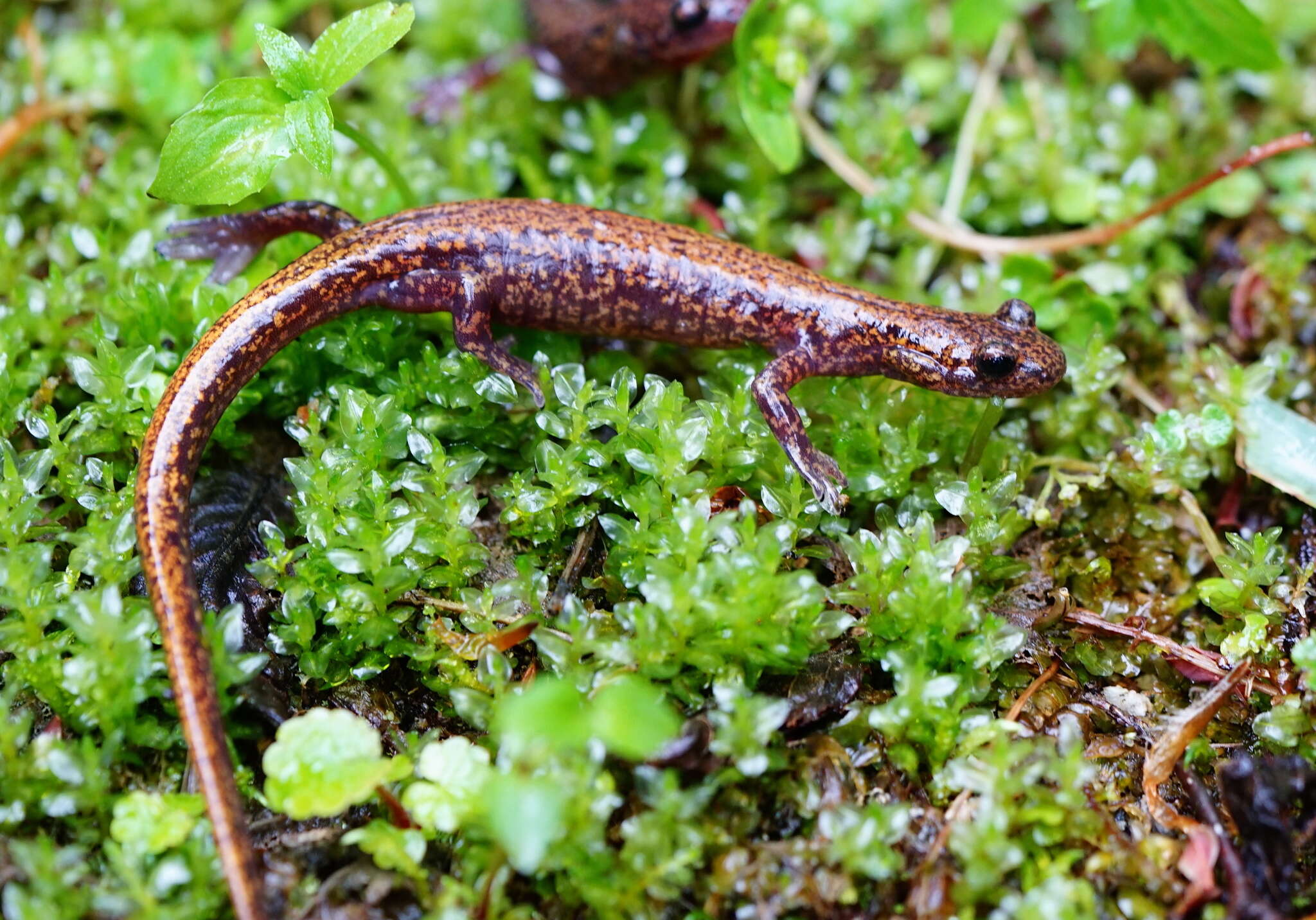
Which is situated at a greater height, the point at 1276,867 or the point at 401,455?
the point at 401,455

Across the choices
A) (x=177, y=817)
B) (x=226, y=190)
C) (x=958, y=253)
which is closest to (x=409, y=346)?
(x=226, y=190)

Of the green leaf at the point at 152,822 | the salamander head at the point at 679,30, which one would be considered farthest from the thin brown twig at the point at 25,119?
the green leaf at the point at 152,822

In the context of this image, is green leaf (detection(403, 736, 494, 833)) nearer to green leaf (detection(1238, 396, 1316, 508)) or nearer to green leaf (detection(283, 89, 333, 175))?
green leaf (detection(283, 89, 333, 175))

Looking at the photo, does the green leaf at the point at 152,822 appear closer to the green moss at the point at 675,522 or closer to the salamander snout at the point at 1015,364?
the green moss at the point at 675,522

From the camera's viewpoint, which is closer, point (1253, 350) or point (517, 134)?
point (1253, 350)

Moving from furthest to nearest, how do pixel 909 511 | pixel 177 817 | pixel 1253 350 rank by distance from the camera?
pixel 1253 350 → pixel 909 511 → pixel 177 817

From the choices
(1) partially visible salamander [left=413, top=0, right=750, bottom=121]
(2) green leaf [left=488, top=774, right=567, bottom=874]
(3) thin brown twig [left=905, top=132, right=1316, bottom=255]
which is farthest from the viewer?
(1) partially visible salamander [left=413, top=0, right=750, bottom=121]

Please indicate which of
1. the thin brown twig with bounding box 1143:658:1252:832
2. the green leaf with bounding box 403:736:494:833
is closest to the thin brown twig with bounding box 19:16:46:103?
the green leaf with bounding box 403:736:494:833

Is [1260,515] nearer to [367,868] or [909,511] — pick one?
[909,511]
